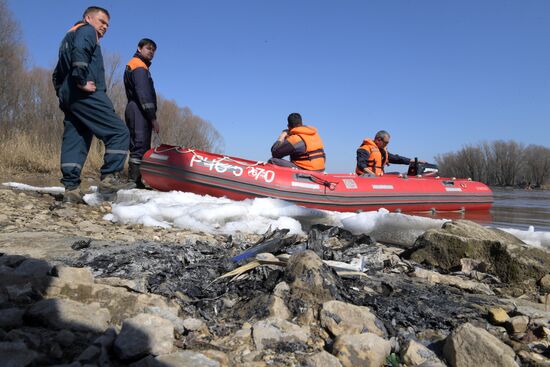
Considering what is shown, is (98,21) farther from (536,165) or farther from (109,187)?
(536,165)

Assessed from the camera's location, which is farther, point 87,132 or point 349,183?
point 349,183

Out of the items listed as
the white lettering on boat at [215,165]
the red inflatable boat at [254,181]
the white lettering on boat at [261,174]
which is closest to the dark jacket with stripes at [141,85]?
the red inflatable boat at [254,181]

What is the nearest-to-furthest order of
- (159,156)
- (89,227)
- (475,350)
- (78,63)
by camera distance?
(475,350)
(89,227)
(78,63)
(159,156)

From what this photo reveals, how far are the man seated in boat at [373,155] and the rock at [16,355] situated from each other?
26.5ft

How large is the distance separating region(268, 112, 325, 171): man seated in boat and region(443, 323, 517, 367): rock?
589 cm

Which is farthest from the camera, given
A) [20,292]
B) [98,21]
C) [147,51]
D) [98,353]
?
[147,51]

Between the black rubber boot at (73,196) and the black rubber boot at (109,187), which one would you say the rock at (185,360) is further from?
the black rubber boot at (109,187)

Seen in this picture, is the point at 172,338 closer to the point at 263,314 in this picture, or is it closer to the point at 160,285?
the point at 263,314

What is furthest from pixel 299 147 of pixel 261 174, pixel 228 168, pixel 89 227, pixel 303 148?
pixel 89 227

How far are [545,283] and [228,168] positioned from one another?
474 cm

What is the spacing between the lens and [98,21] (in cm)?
452

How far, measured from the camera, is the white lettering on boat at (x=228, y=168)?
6531 millimetres

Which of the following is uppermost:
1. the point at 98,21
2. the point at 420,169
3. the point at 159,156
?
the point at 98,21

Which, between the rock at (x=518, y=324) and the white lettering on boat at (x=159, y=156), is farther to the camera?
the white lettering on boat at (x=159, y=156)
